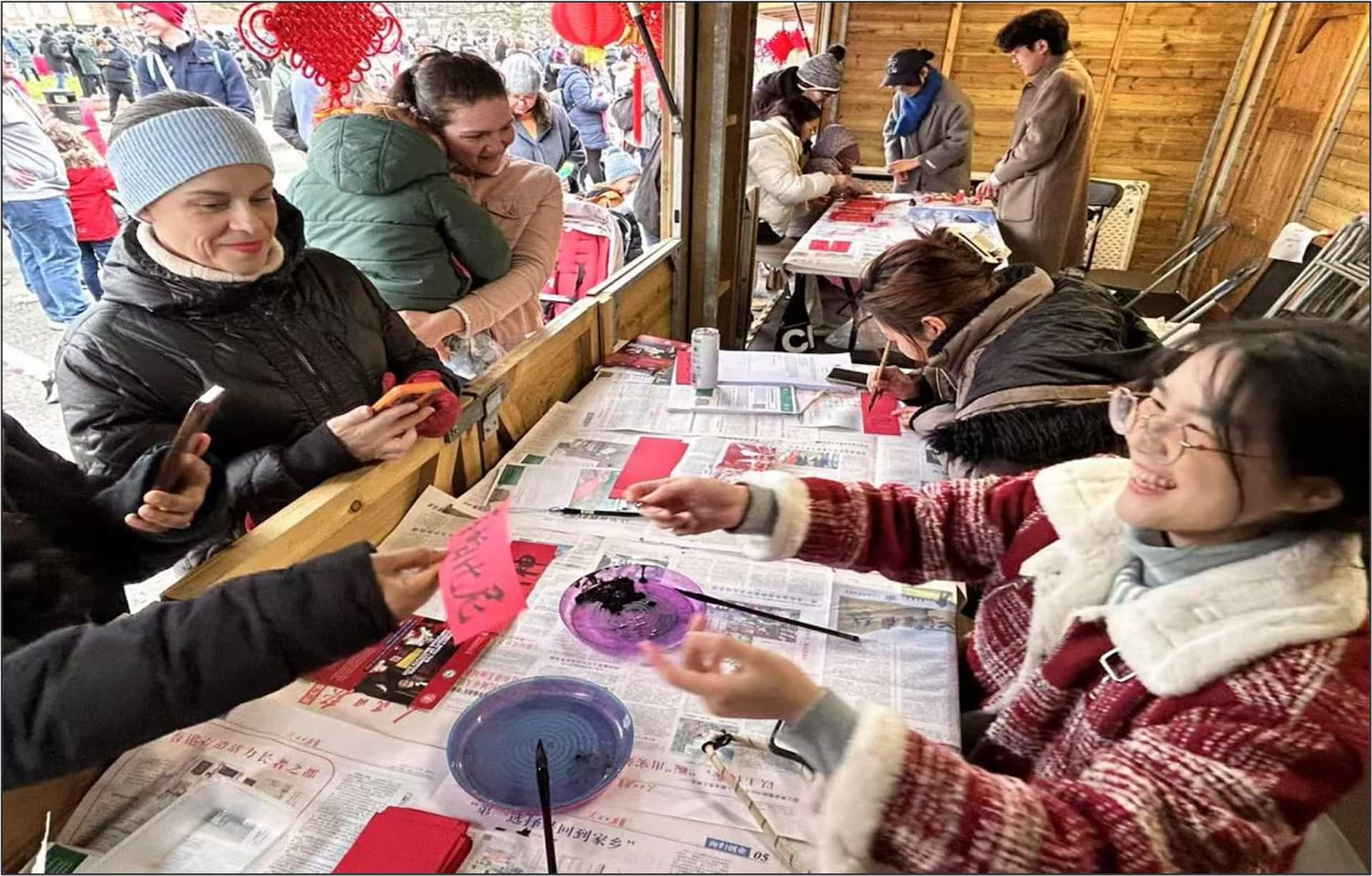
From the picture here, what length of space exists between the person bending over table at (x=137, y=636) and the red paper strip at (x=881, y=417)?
3.86ft

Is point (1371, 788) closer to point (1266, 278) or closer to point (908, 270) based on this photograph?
point (908, 270)

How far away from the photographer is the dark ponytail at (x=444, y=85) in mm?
1578

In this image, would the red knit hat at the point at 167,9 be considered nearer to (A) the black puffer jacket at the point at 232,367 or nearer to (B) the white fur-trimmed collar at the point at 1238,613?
(A) the black puffer jacket at the point at 232,367

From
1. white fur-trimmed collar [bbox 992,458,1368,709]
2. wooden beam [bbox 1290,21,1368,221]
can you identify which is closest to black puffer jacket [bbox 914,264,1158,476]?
white fur-trimmed collar [bbox 992,458,1368,709]

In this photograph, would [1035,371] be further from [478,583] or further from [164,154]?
[164,154]

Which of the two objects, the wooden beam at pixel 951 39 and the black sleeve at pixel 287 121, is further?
the wooden beam at pixel 951 39

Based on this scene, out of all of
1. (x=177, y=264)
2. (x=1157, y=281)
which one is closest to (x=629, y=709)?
(x=177, y=264)

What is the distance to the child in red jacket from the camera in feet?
9.23

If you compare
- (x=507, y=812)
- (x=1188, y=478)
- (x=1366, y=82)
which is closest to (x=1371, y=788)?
(x=1188, y=478)

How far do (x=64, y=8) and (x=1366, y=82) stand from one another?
611 cm

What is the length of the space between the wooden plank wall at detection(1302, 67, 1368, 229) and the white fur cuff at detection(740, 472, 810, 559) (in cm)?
450

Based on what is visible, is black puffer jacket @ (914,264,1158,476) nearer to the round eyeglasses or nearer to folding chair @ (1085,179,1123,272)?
the round eyeglasses

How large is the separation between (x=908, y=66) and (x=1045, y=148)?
3.65 ft

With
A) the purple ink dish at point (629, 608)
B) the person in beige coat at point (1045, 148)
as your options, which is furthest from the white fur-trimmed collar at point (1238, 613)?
the person in beige coat at point (1045, 148)
